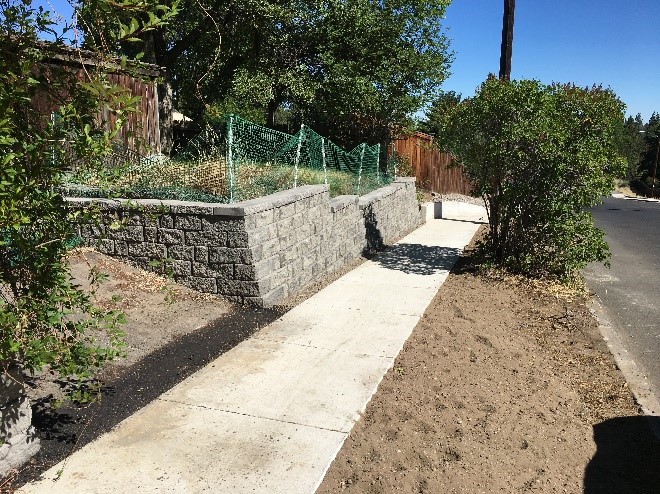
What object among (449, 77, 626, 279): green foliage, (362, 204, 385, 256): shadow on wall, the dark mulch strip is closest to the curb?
(449, 77, 626, 279): green foliage

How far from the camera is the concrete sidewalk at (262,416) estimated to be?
10.5 ft

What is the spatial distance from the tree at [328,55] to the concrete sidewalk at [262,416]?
922 cm

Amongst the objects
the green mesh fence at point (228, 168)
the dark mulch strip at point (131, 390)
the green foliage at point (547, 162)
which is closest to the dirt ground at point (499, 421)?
the dark mulch strip at point (131, 390)

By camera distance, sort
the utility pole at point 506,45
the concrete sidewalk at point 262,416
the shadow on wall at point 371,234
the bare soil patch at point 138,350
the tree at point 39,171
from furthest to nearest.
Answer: the utility pole at point 506,45
the shadow on wall at point 371,234
the bare soil patch at point 138,350
the concrete sidewalk at point 262,416
the tree at point 39,171

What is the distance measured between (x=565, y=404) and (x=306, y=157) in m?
5.98

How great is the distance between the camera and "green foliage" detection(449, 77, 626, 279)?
25.4 ft

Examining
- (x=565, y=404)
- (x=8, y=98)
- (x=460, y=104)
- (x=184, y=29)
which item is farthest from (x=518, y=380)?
(x=184, y=29)

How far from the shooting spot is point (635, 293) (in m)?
8.20

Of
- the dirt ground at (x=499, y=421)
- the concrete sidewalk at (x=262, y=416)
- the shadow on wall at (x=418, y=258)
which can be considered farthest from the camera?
the shadow on wall at (x=418, y=258)

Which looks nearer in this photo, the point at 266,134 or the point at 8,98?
the point at 8,98

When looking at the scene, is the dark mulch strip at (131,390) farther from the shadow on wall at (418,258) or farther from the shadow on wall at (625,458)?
the shadow on wall at (418,258)

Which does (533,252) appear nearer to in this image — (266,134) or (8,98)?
(266,134)

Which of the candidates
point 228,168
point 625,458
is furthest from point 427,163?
point 625,458

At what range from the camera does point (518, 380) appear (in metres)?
4.67
